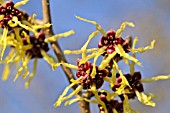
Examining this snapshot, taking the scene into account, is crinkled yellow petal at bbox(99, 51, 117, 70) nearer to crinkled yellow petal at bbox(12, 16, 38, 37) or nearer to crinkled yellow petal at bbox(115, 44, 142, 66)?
crinkled yellow petal at bbox(115, 44, 142, 66)

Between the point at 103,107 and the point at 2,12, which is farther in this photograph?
the point at 2,12

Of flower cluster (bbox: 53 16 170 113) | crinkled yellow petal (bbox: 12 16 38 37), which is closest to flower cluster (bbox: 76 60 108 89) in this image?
flower cluster (bbox: 53 16 170 113)

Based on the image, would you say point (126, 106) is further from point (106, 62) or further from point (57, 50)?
point (57, 50)

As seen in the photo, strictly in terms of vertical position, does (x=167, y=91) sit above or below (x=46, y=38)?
below

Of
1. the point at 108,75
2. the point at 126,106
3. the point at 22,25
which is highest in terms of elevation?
the point at 22,25

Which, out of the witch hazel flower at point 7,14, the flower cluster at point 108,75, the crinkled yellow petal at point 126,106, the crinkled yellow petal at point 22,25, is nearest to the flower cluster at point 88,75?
the flower cluster at point 108,75

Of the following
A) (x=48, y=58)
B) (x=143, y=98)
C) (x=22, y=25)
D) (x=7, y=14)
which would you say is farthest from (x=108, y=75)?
(x=7, y=14)

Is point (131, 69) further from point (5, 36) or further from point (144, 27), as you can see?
point (144, 27)

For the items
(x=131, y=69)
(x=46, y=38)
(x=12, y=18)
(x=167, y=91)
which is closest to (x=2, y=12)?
(x=12, y=18)

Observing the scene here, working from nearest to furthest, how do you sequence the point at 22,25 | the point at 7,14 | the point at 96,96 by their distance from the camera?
the point at 96,96
the point at 22,25
the point at 7,14
